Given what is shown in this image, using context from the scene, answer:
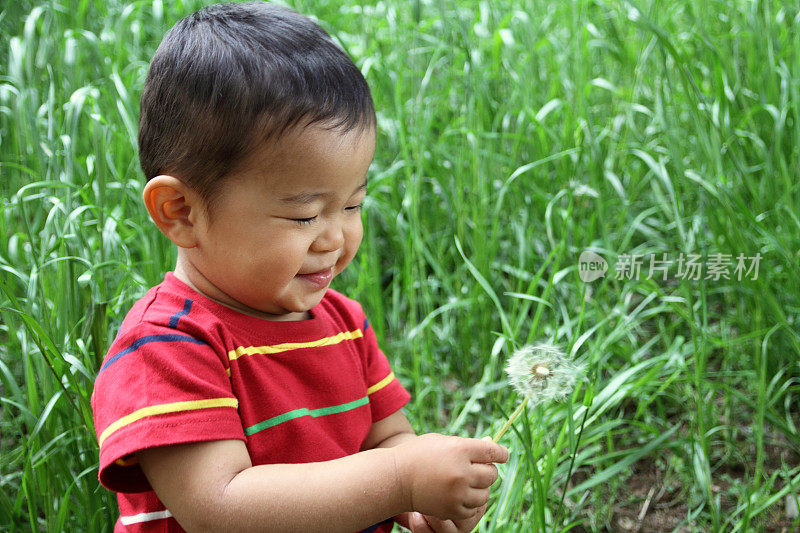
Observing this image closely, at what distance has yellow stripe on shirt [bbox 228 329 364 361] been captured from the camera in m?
1.01

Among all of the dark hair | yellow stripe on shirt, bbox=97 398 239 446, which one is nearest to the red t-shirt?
yellow stripe on shirt, bbox=97 398 239 446

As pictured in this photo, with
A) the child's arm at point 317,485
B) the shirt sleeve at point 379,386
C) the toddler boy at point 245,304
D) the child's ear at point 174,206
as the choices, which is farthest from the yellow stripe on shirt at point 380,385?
the child's ear at point 174,206

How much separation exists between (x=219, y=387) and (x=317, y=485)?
0.55 feet

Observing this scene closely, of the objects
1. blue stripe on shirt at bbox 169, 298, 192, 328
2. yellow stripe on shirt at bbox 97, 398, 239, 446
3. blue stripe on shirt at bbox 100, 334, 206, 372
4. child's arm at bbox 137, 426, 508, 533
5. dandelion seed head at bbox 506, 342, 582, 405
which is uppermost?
blue stripe on shirt at bbox 169, 298, 192, 328

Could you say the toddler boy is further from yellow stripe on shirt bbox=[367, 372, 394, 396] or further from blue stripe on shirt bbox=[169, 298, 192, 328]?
yellow stripe on shirt bbox=[367, 372, 394, 396]

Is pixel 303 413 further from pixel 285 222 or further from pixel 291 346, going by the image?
pixel 285 222

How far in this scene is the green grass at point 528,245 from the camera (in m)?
1.34

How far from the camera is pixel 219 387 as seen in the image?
0.95 m

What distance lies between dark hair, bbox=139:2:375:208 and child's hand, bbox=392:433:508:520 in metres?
0.40

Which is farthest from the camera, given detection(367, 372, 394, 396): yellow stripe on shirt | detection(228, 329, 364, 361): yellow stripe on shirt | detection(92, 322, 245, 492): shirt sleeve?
detection(367, 372, 394, 396): yellow stripe on shirt

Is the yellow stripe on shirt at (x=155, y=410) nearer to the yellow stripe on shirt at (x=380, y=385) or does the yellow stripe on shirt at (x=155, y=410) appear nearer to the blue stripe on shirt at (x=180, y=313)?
the blue stripe on shirt at (x=180, y=313)

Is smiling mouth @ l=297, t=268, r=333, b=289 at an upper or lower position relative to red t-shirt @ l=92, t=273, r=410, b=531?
upper

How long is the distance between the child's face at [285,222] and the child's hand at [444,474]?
0.82ft

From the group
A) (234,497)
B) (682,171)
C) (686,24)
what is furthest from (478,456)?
(686,24)
